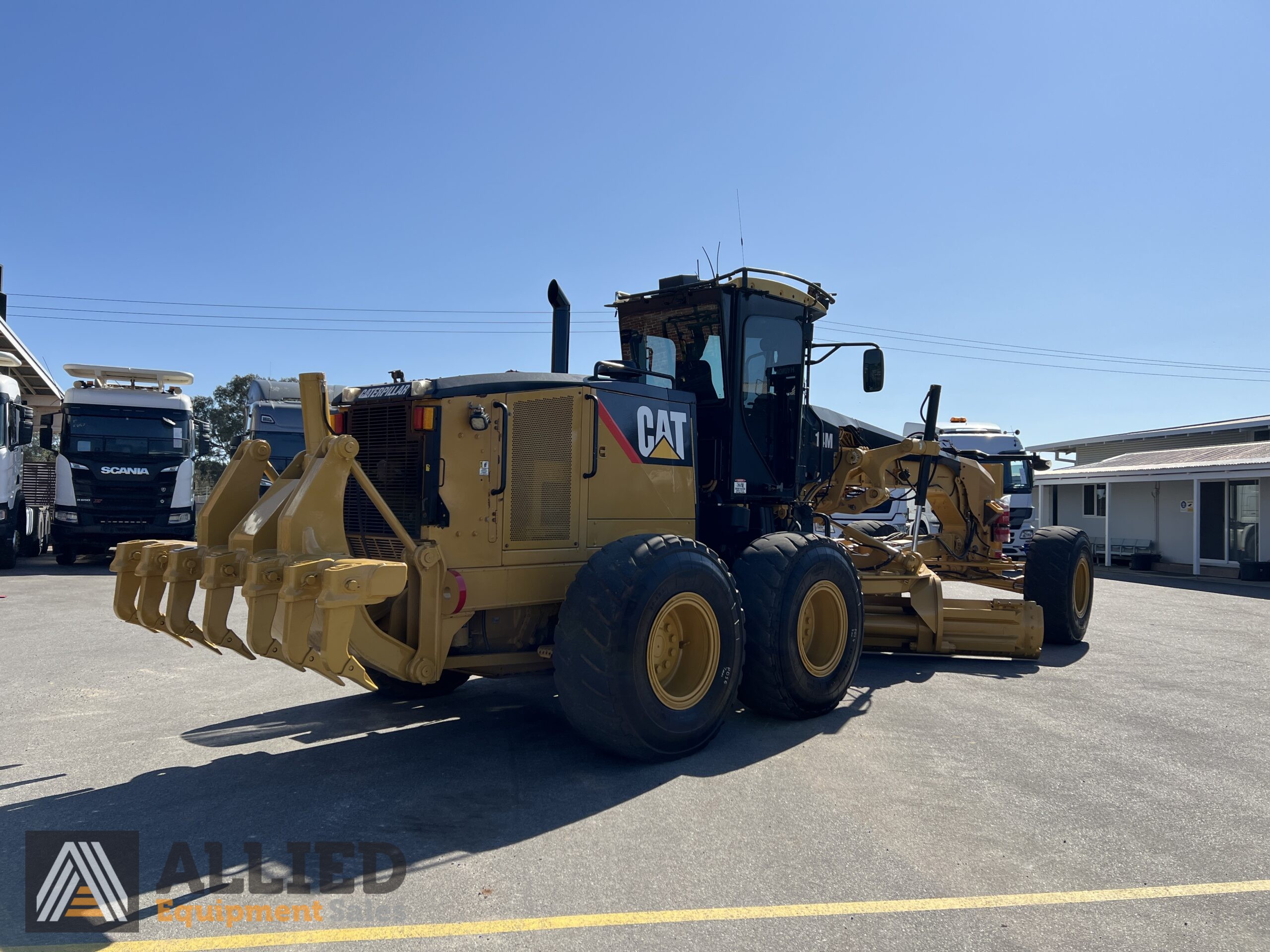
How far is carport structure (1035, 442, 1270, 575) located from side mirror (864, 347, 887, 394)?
49.6 ft

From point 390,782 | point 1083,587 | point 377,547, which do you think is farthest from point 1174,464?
point 390,782

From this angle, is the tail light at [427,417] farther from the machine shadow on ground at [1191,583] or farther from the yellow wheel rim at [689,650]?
the machine shadow on ground at [1191,583]

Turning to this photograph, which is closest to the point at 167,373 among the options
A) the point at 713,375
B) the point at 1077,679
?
the point at 713,375

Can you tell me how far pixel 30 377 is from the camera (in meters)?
27.8

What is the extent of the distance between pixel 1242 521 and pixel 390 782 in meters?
22.2

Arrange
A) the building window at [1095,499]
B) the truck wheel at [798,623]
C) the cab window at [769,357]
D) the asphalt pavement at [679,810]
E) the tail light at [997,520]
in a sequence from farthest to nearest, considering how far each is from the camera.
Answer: the building window at [1095,499] < the tail light at [997,520] < the cab window at [769,357] < the truck wheel at [798,623] < the asphalt pavement at [679,810]

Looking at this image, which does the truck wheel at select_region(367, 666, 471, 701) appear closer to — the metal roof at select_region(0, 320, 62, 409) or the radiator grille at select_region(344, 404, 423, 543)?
the radiator grille at select_region(344, 404, 423, 543)

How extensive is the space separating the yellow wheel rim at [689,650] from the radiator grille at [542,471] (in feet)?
2.87

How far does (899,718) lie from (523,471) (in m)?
3.26

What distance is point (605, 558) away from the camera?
496 cm

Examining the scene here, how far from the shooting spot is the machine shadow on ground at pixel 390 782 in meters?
3.94

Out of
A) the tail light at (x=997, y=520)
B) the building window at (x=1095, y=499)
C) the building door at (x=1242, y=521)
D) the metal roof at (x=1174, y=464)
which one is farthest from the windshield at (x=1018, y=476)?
the building window at (x=1095, y=499)

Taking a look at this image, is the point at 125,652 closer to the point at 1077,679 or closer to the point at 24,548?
the point at 1077,679

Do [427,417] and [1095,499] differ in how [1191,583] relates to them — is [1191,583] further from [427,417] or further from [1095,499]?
[427,417]
